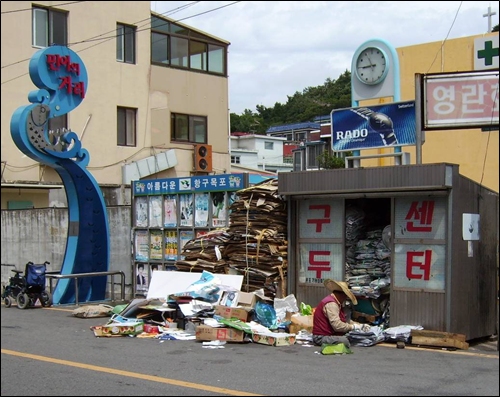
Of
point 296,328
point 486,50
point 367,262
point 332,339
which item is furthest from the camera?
point 486,50

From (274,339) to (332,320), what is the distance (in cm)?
104

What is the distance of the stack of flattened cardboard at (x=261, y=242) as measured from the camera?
1259 cm

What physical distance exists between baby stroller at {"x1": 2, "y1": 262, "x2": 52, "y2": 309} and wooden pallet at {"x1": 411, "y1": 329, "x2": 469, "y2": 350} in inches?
347

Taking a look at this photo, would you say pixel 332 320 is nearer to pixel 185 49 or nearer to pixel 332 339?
pixel 332 339

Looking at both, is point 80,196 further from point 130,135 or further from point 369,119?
point 130,135

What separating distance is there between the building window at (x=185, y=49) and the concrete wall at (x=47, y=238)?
33.9 feet

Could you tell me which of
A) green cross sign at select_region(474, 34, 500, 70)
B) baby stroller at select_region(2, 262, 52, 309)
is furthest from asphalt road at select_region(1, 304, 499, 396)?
green cross sign at select_region(474, 34, 500, 70)

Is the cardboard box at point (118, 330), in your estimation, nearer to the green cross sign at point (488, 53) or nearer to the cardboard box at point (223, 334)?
the cardboard box at point (223, 334)

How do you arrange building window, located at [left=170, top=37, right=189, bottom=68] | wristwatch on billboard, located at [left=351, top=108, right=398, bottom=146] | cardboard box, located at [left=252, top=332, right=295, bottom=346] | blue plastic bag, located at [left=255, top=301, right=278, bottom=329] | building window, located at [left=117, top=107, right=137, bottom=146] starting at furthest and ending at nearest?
1. building window, located at [left=170, top=37, right=189, bottom=68]
2. building window, located at [left=117, top=107, right=137, bottom=146]
3. wristwatch on billboard, located at [left=351, top=108, right=398, bottom=146]
4. blue plastic bag, located at [left=255, top=301, right=278, bottom=329]
5. cardboard box, located at [left=252, top=332, right=295, bottom=346]

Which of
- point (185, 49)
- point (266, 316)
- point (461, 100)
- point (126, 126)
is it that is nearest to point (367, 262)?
point (266, 316)

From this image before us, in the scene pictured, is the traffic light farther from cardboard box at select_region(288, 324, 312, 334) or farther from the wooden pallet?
the wooden pallet

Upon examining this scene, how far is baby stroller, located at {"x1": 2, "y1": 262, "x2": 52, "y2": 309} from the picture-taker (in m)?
Result: 15.2

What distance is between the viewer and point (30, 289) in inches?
599

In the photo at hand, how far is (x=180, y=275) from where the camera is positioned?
13.3m
